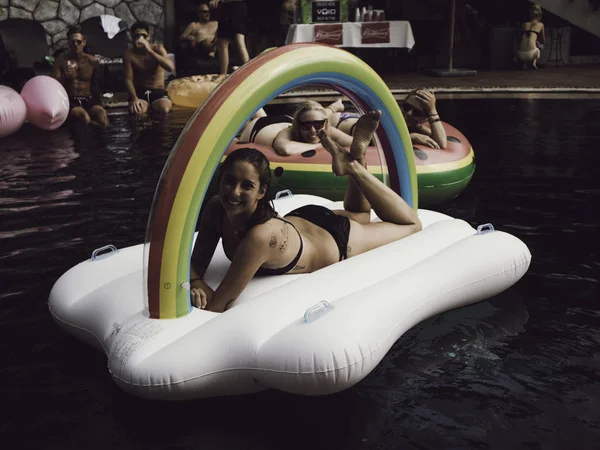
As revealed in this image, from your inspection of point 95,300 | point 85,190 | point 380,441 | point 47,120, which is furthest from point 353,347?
point 47,120

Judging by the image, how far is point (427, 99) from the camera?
15.6 ft

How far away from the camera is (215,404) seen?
101 inches

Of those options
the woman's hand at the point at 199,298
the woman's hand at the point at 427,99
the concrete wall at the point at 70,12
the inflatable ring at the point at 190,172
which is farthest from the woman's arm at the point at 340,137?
the concrete wall at the point at 70,12

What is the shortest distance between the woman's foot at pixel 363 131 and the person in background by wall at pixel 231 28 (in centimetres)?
640

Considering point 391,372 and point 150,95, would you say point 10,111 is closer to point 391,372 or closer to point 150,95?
point 150,95

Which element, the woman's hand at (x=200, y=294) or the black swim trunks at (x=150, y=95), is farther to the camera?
the black swim trunks at (x=150, y=95)

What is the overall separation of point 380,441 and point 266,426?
0.38m

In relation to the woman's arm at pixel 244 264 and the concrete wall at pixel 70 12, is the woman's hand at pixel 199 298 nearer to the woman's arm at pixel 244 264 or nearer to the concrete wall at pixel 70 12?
the woman's arm at pixel 244 264

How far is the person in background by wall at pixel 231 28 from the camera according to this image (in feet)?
29.8

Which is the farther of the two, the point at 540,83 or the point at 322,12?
the point at 322,12

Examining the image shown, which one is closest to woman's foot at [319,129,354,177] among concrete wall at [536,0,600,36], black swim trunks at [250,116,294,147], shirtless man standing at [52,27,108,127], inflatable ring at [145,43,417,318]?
inflatable ring at [145,43,417,318]

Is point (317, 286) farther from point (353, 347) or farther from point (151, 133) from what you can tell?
point (151, 133)

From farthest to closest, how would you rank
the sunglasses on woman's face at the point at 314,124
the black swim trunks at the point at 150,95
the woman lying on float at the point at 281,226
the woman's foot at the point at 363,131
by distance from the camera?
1. the black swim trunks at the point at 150,95
2. the sunglasses on woman's face at the point at 314,124
3. the woman's foot at the point at 363,131
4. the woman lying on float at the point at 281,226

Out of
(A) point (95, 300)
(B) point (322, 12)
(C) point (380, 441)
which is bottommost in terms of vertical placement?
(C) point (380, 441)
